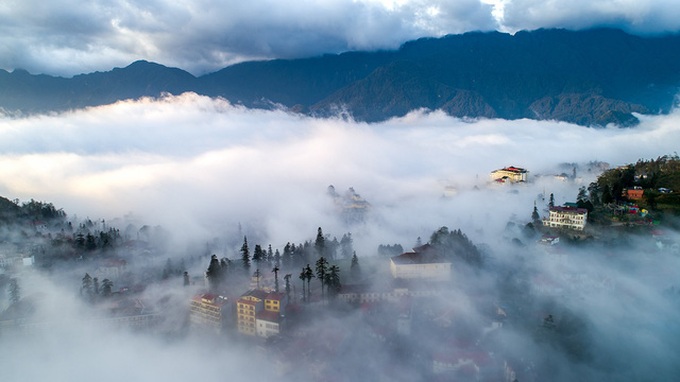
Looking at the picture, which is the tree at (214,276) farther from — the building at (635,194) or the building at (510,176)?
the building at (510,176)

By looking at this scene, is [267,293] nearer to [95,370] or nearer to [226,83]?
[95,370]

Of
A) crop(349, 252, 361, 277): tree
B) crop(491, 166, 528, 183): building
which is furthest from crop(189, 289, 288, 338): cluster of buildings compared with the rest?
crop(491, 166, 528, 183): building

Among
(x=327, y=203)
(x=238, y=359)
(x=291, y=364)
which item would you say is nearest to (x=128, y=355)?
(x=238, y=359)

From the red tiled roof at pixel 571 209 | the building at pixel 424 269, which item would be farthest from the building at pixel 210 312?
the red tiled roof at pixel 571 209

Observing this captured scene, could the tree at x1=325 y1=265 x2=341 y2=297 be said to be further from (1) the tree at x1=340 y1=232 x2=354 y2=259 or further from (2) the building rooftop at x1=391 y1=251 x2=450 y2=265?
(1) the tree at x1=340 y1=232 x2=354 y2=259

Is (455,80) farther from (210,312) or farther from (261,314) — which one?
(210,312)
